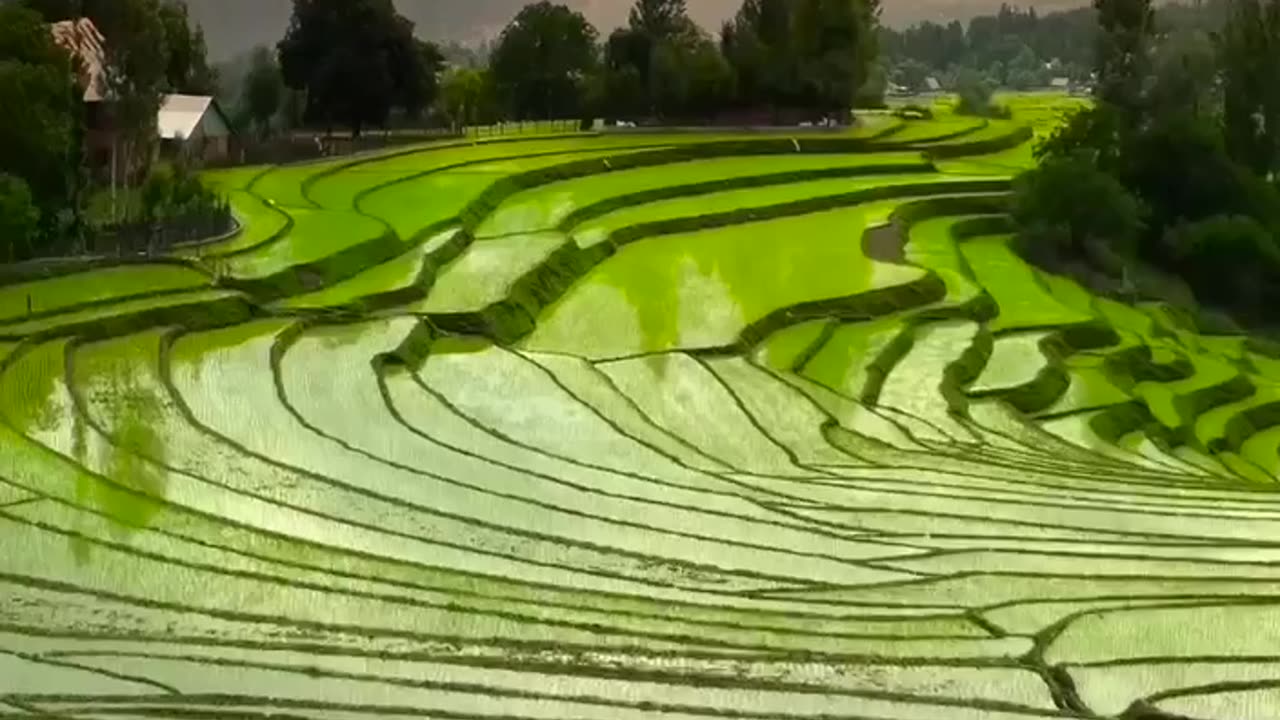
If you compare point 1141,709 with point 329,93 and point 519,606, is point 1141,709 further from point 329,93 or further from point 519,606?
point 329,93

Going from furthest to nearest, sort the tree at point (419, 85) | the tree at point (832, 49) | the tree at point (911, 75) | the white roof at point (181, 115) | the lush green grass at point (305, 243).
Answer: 1. the tree at point (911, 75)
2. the tree at point (832, 49)
3. the tree at point (419, 85)
4. the white roof at point (181, 115)
5. the lush green grass at point (305, 243)

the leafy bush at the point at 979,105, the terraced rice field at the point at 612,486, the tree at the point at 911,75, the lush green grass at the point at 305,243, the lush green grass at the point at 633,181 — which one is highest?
the tree at the point at 911,75

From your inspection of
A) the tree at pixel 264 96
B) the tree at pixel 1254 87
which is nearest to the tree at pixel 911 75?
the tree at pixel 264 96

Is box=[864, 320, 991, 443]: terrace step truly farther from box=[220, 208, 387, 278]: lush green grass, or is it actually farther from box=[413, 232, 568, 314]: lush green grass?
box=[220, 208, 387, 278]: lush green grass

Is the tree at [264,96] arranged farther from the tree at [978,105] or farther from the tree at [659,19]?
the tree at [978,105]

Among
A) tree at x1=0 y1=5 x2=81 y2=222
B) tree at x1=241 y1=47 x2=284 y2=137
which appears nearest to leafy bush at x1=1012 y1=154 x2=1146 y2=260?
tree at x1=0 y1=5 x2=81 y2=222

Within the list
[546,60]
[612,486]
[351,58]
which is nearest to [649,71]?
[546,60]
